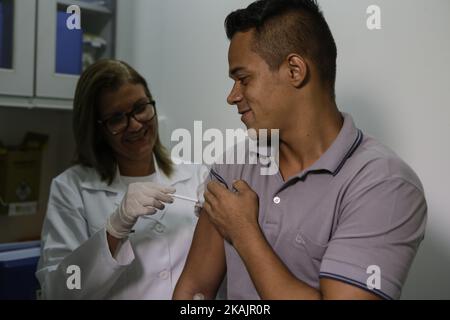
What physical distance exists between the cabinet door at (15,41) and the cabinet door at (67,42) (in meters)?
0.03

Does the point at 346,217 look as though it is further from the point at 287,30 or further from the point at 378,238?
the point at 287,30

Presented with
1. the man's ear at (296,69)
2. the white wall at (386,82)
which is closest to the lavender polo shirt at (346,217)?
the man's ear at (296,69)

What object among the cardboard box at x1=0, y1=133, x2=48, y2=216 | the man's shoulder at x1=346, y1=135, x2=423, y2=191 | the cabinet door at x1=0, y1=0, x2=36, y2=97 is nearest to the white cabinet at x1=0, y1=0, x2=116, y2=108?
the cabinet door at x1=0, y1=0, x2=36, y2=97

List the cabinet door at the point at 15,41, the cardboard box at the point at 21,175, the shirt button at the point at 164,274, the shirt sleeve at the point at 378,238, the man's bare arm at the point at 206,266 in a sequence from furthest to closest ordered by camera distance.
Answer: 1. the cardboard box at the point at 21,175
2. the cabinet door at the point at 15,41
3. the shirt button at the point at 164,274
4. the man's bare arm at the point at 206,266
5. the shirt sleeve at the point at 378,238

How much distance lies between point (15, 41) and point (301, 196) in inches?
45.0

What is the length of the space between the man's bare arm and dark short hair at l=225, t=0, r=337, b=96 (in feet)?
1.40

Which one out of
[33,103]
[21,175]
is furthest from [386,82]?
[21,175]

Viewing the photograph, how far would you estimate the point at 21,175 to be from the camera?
1.65m

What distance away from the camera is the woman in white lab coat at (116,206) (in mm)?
1043

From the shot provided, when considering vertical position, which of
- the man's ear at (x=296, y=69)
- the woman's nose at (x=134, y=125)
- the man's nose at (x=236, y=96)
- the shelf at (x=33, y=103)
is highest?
the man's ear at (x=296, y=69)

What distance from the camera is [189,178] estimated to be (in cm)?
118

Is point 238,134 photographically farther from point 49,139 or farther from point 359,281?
point 49,139

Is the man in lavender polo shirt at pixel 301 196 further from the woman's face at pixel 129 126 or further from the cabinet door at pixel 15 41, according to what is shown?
the cabinet door at pixel 15 41

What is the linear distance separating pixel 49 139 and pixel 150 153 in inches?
29.9
